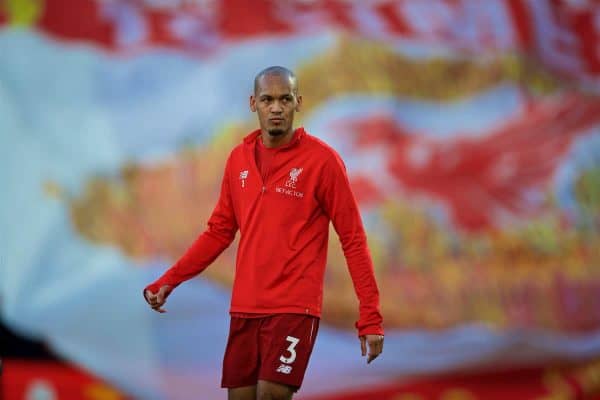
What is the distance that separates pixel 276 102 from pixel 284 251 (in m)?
0.48

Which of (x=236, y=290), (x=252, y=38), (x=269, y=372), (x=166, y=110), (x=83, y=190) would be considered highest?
(x=252, y=38)

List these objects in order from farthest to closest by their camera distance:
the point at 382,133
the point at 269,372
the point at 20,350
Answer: the point at 382,133 → the point at 20,350 → the point at 269,372

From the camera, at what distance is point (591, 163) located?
21.0 feet

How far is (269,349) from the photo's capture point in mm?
3748

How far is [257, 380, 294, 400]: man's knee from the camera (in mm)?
3718

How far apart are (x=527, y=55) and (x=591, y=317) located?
1461 millimetres

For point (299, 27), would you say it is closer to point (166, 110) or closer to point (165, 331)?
point (166, 110)

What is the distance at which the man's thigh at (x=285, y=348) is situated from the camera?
3725 mm

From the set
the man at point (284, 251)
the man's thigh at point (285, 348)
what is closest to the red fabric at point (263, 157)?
the man at point (284, 251)

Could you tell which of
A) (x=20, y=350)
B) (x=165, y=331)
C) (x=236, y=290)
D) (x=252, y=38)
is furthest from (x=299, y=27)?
(x=236, y=290)

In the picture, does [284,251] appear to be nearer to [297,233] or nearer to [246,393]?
[297,233]

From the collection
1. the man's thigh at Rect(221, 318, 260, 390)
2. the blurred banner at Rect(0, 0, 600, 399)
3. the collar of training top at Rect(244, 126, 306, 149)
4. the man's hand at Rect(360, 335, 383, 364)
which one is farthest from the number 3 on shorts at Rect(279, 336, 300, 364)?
the blurred banner at Rect(0, 0, 600, 399)

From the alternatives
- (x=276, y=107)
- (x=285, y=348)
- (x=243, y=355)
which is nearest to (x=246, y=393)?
(x=243, y=355)

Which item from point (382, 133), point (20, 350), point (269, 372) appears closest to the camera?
point (269, 372)
